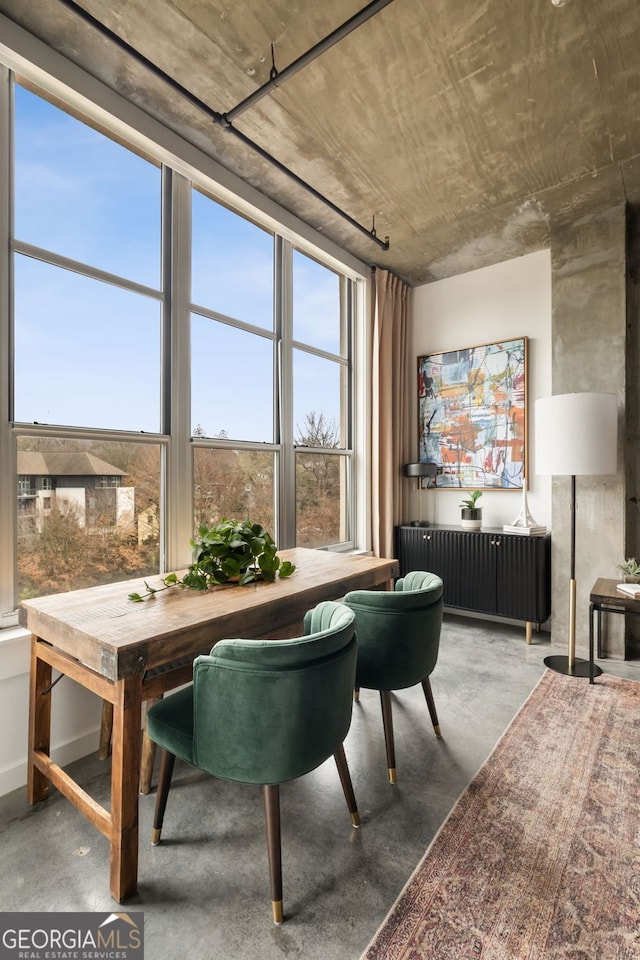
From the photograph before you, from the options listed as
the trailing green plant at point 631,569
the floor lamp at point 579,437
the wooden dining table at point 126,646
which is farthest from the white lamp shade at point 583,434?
the wooden dining table at point 126,646

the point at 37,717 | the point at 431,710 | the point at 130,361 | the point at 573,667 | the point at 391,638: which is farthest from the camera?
the point at 573,667

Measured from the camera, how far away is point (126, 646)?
134 cm

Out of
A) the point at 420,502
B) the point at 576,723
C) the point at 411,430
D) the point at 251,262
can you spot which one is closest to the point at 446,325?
the point at 411,430

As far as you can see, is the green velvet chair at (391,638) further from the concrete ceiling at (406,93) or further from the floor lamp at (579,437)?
the concrete ceiling at (406,93)

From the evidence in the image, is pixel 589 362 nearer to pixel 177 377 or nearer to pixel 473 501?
pixel 473 501

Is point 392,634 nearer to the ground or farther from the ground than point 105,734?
farther from the ground

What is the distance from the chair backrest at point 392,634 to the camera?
1.90 m

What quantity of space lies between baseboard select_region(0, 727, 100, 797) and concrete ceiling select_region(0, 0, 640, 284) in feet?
9.47

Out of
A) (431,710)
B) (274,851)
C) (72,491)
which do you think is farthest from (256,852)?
(72,491)

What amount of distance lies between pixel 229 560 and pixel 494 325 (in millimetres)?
3312

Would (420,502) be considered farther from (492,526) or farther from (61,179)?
(61,179)

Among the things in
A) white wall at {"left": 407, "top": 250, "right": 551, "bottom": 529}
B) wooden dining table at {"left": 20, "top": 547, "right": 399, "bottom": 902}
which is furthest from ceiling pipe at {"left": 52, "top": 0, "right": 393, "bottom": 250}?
wooden dining table at {"left": 20, "top": 547, "right": 399, "bottom": 902}

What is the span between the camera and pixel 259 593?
76.4 inches

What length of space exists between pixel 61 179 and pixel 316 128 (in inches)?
53.4
